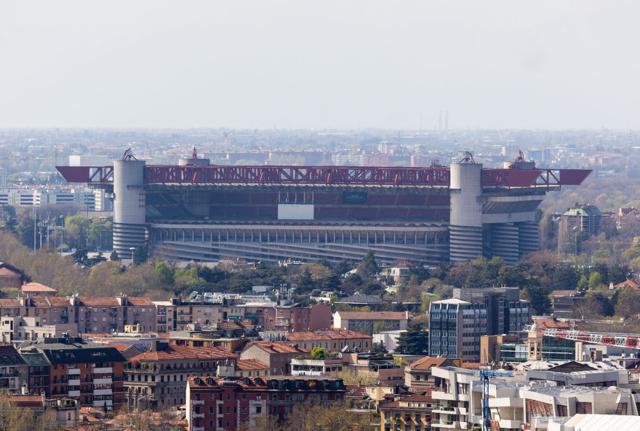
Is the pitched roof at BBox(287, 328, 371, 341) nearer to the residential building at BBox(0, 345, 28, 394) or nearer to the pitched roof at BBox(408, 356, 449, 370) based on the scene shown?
the pitched roof at BBox(408, 356, 449, 370)

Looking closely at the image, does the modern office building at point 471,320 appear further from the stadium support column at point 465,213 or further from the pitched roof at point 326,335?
the stadium support column at point 465,213

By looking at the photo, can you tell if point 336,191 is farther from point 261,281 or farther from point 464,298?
point 464,298

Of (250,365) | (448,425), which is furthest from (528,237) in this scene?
(448,425)

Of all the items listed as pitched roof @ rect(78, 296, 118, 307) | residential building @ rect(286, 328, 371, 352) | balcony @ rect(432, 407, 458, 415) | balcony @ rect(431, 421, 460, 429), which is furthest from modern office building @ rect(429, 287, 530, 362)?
balcony @ rect(431, 421, 460, 429)

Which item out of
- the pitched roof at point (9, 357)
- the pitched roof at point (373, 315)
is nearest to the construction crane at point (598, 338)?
the pitched roof at point (9, 357)

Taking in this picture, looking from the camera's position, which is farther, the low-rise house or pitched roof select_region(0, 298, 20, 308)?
pitched roof select_region(0, 298, 20, 308)

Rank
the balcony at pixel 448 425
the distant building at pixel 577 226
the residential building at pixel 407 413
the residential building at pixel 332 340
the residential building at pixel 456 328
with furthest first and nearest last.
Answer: the distant building at pixel 577 226 < the residential building at pixel 456 328 < the residential building at pixel 332 340 < the residential building at pixel 407 413 < the balcony at pixel 448 425
